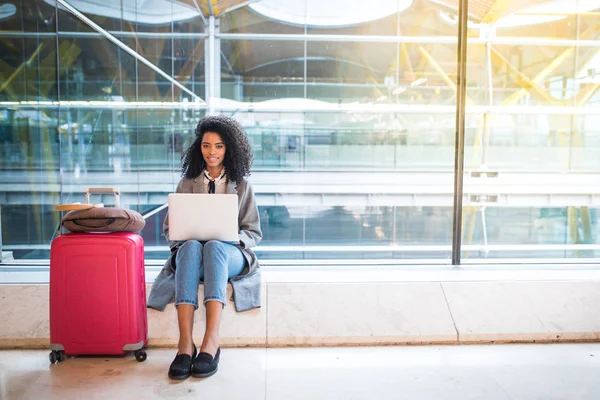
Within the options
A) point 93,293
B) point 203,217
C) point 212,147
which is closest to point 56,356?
point 93,293

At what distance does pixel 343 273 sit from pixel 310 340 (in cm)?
60

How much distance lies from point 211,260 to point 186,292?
0.60 ft

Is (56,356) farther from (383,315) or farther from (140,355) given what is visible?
(383,315)

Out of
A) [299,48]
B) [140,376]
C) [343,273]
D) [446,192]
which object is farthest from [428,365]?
[446,192]

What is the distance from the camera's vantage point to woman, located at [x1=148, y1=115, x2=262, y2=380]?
2.11m

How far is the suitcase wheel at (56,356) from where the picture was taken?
84.4 inches

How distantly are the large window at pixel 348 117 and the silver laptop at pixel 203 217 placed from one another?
4.04 m

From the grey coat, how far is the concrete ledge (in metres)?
0.09

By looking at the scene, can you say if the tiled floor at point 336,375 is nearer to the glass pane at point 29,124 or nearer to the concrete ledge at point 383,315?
the concrete ledge at point 383,315

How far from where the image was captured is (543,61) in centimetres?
1113

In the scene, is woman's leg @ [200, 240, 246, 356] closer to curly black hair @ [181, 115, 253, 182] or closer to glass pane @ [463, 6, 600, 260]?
curly black hair @ [181, 115, 253, 182]

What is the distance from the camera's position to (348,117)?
10969mm

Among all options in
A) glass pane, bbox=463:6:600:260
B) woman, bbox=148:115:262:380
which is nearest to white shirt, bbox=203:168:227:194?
woman, bbox=148:115:262:380

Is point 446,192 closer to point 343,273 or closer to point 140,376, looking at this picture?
point 343,273
